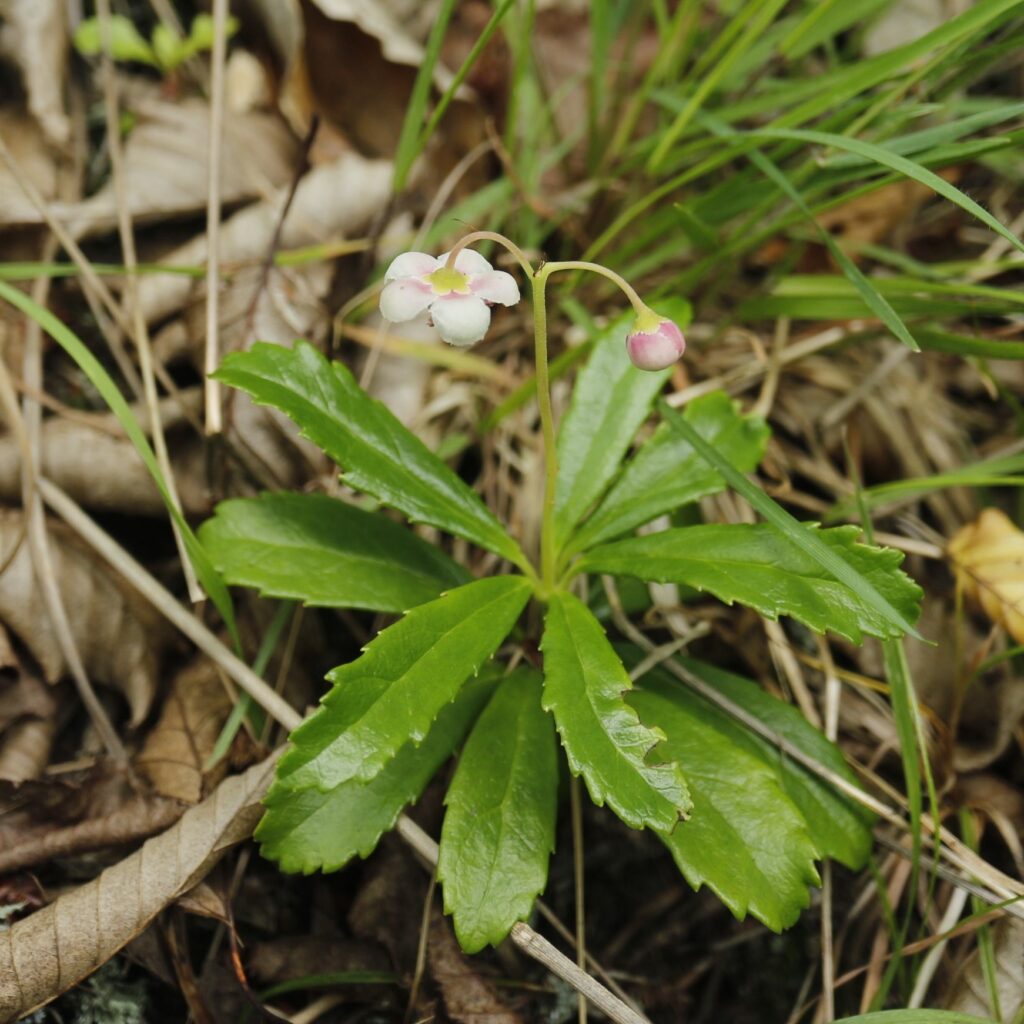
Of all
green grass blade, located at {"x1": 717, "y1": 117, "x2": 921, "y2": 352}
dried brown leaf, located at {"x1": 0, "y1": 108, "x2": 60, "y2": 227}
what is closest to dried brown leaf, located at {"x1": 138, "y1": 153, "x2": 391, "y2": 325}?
dried brown leaf, located at {"x1": 0, "y1": 108, "x2": 60, "y2": 227}

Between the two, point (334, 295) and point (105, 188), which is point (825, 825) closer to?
point (334, 295)

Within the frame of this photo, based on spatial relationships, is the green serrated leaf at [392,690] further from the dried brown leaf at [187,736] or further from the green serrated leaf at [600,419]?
the dried brown leaf at [187,736]

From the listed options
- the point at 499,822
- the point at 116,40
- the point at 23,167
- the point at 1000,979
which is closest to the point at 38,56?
the point at 116,40

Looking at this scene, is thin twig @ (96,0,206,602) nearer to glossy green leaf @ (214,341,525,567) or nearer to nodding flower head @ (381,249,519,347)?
glossy green leaf @ (214,341,525,567)

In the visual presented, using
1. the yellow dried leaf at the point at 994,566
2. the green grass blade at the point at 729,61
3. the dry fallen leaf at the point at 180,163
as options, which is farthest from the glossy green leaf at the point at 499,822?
the dry fallen leaf at the point at 180,163

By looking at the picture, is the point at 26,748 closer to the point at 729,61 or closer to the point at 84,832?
the point at 84,832
